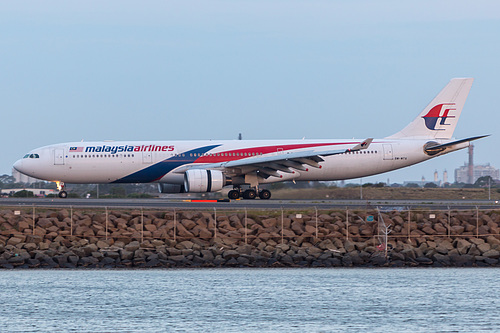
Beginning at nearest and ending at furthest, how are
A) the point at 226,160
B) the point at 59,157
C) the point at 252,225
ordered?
the point at 252,225 → the point at 226,160 → the point at 59,157

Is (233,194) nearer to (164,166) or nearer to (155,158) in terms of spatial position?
(164,166)

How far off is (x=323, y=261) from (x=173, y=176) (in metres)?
17.3

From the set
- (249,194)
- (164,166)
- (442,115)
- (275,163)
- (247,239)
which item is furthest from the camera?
(442,115)

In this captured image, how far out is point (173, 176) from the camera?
154 ft

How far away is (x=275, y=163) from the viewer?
4491 centimetres

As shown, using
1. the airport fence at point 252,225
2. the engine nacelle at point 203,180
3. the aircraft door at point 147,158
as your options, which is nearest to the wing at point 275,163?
the engine nacelle at point 203,180

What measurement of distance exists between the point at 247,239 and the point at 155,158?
593 inches

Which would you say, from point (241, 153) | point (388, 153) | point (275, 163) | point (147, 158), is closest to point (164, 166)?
point (147, 158)

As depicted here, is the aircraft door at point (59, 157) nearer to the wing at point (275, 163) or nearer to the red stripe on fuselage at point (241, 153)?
the wing at point (275, 163)

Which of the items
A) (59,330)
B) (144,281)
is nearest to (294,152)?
(144,281)

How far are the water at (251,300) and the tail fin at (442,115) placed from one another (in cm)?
2008

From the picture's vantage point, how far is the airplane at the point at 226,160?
45.9 m

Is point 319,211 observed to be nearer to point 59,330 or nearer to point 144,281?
point 144,281

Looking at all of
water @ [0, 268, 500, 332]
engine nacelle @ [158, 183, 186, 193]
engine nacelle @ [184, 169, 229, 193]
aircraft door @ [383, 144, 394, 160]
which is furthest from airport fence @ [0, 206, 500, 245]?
aircraft door @ [383, 144, 394, 160]
